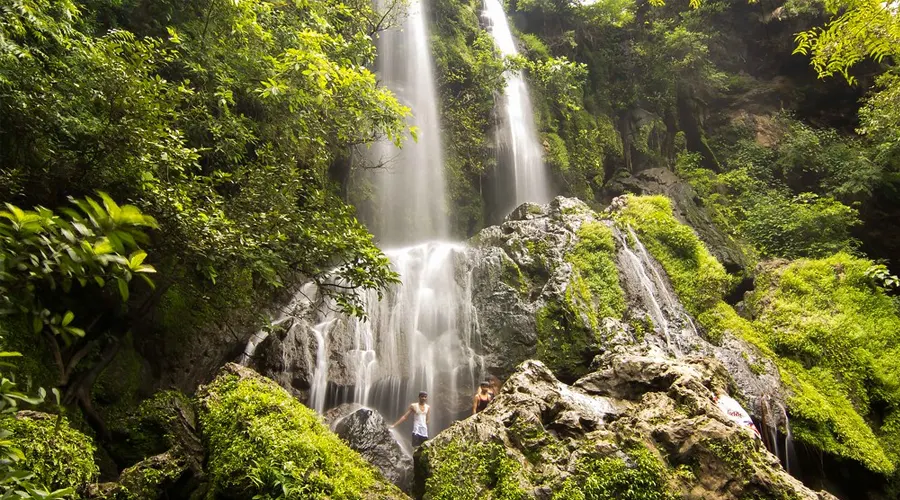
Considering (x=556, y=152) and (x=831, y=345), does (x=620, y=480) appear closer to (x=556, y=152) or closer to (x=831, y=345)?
(x=831, y=345)

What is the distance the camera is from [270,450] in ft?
13.4

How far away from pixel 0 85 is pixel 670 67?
2043 cm

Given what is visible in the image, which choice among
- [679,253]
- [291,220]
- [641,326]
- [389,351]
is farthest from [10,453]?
[679,253]

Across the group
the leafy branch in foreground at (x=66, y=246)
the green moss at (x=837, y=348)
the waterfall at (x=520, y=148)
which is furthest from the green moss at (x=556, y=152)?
the leafy branch in foreground at (x=66, y=246)

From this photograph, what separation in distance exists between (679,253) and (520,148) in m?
6.73

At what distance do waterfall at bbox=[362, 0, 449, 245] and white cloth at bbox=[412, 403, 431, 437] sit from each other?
731 cm

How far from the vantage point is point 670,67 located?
19266 millimetres

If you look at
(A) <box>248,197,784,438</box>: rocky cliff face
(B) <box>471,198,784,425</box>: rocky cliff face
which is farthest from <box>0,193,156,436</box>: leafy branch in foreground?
(B) <box>471,198,784,425</box>: rocky cliff face

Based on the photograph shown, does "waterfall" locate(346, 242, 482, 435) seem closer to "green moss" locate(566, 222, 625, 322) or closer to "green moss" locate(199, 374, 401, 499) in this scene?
"green moss" locate(566, 222, 625, 322)

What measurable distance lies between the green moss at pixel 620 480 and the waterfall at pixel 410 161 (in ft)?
33.1

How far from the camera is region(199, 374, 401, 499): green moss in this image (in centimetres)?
393

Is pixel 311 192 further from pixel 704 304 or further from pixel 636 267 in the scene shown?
pixel 704 304

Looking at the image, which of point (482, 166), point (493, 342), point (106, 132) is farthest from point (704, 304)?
point (106, 132)

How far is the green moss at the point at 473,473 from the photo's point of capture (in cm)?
480
